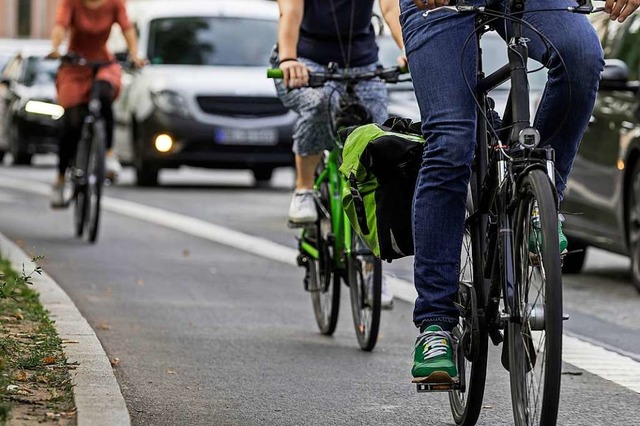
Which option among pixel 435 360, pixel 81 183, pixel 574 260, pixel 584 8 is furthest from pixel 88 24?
pixel 584 8

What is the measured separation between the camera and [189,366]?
6652mm

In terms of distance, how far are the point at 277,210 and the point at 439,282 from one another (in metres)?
11.3

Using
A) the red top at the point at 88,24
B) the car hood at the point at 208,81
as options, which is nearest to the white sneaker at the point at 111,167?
the red top at the point at 88,24

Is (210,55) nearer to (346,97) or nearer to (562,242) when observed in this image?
(346,97)

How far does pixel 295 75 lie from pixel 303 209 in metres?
0.98

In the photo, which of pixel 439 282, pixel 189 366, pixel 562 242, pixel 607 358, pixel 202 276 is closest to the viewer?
pixel 562 242

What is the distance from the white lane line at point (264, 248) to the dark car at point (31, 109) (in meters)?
2.82

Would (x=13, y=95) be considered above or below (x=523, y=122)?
below

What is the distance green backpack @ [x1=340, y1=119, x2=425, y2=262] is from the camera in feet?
17.0

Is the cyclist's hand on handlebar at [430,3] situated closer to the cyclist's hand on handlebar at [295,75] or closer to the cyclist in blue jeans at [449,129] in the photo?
the cyclist in blue jeans at [449,129]

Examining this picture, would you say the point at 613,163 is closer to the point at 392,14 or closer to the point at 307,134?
the point at 307,134

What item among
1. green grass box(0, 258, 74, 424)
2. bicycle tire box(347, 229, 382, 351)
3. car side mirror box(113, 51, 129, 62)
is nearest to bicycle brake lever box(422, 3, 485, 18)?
green grass box(0, 258, 74, 424)

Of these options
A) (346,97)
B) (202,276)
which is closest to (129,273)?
(202,276)

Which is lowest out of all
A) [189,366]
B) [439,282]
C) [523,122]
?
[189,366]
